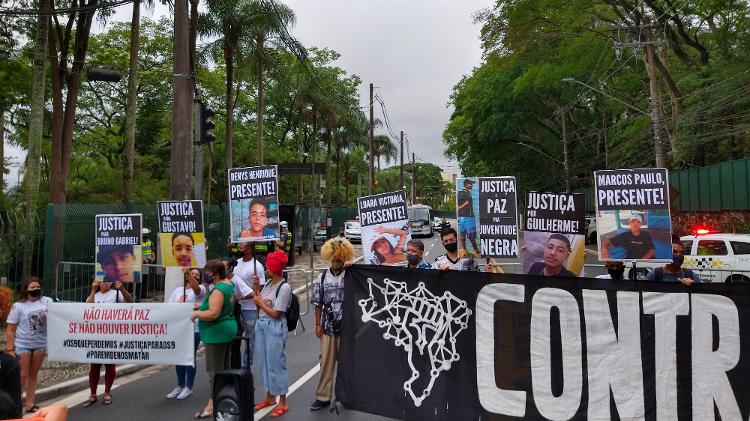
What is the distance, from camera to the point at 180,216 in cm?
949

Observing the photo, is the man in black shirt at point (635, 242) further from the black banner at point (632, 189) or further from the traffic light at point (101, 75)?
the traffic light at point (101, 75)

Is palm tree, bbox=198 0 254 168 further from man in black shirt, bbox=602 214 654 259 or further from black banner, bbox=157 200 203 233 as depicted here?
man in black shirt, bbox=602 214 654 259

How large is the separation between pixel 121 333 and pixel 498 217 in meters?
5.05

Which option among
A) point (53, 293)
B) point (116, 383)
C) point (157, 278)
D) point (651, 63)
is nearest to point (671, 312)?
point (116, 383)

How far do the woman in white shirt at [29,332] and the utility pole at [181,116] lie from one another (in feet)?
15.9

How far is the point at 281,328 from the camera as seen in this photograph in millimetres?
6699

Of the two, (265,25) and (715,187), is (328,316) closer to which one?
(265,25)

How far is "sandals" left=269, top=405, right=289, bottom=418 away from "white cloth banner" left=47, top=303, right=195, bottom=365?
3.84 ft

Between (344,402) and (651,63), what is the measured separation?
21.7 meters

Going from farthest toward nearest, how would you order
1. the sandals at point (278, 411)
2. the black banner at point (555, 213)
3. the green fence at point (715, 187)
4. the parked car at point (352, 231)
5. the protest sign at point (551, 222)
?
the parked car at point (352, 231), the green fence at point (715, 187), the black banner at point (555, 213), the protest sign at point (551, 222), the sandals at point (278, 411)

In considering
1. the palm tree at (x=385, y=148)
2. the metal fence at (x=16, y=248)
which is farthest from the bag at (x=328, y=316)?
the palm tree at (x=385, y=148)

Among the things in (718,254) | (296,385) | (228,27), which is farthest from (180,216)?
(228,27)

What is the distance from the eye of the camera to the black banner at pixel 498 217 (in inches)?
355

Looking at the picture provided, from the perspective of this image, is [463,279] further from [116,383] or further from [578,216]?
[116,383]
